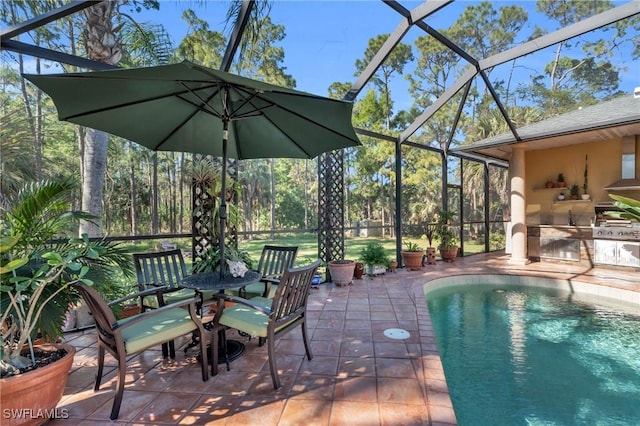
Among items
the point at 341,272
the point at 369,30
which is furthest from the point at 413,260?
the point at 369,30

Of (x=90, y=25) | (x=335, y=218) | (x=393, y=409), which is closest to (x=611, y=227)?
(x=335, y=218)

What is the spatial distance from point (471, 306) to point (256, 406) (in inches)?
166

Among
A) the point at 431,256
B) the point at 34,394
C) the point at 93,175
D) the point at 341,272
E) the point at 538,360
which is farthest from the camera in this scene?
the point at 431,256

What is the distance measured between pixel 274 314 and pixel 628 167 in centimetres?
855

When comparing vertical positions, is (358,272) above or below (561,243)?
below

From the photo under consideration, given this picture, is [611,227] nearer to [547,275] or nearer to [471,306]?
[547,275]

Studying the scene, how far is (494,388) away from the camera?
2.77 m

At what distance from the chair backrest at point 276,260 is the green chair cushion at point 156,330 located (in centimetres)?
134

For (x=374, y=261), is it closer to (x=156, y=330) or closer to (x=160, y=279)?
(x=160, y=279)

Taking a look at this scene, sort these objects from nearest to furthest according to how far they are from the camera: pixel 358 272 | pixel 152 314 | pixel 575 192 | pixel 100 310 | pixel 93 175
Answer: pixel 100 310 → pixel 152 314 → pixel 93 175 → pixel 358 272 → pixel 575 192

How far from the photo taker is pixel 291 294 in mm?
2525

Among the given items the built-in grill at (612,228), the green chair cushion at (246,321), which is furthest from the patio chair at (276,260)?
the built-in grill at (612,228)

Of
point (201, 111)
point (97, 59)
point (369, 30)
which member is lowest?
point (201, 111)

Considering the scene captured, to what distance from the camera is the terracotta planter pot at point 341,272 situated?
552 centimetres
